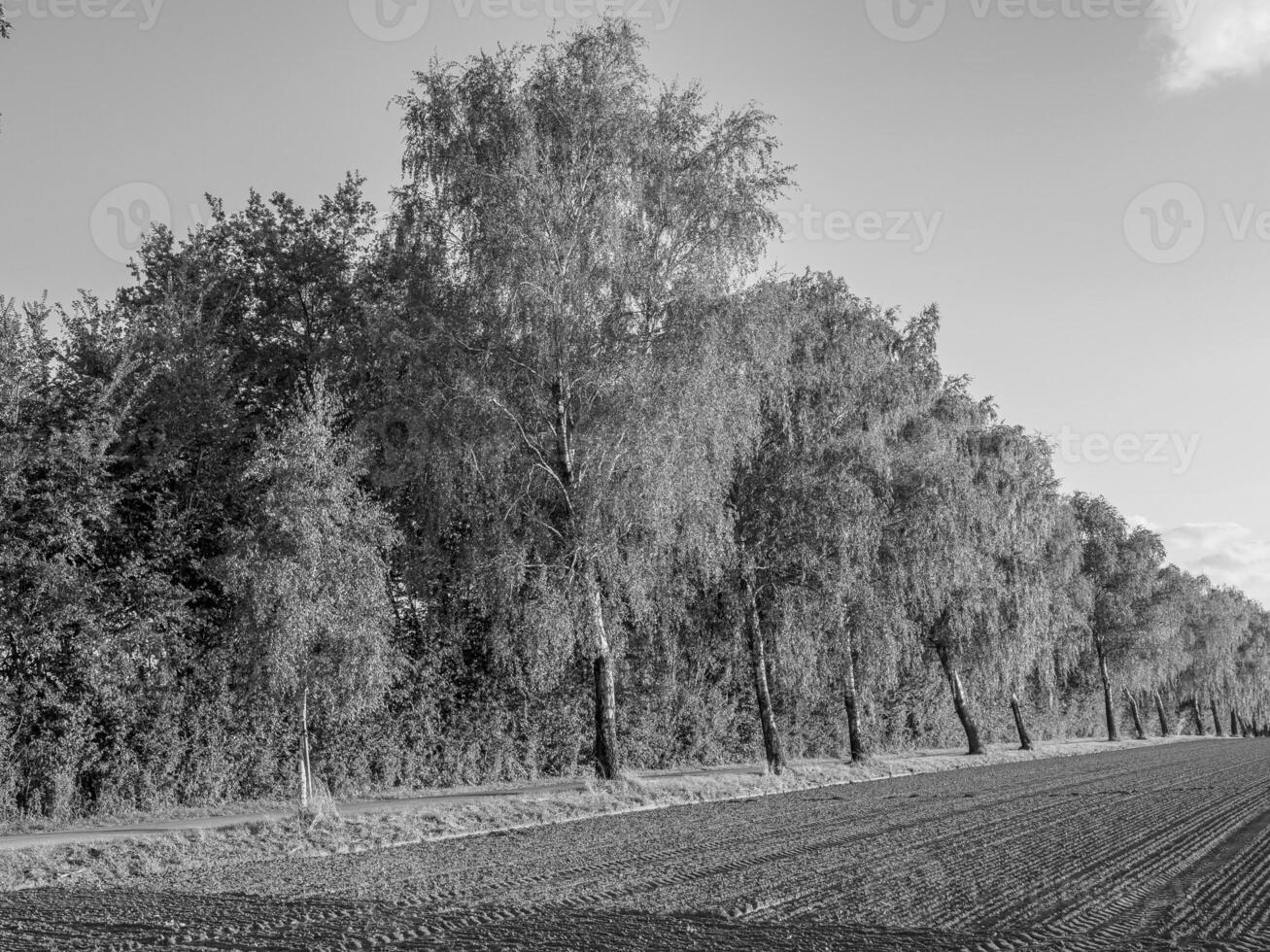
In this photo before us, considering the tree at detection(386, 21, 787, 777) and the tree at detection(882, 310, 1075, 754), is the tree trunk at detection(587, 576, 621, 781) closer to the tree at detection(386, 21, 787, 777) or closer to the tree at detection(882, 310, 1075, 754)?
the tree at detection(386, 21, 787, 777)

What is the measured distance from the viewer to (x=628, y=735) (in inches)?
942

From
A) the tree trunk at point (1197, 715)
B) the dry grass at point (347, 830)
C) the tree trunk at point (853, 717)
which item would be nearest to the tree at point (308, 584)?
the dry grass at point (347, 830)

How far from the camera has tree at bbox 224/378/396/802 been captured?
14.4m

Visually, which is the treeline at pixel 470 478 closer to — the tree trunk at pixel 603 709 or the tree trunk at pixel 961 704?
the tree trunk at pixel 603 709

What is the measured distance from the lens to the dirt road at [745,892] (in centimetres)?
675

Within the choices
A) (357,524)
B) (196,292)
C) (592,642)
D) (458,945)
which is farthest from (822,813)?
(196,292)

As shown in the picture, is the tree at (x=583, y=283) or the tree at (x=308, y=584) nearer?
the tree at (x=308, y=584)

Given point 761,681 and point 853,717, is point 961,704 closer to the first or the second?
point 853,717

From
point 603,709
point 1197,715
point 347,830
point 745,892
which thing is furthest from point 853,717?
point 1197,715

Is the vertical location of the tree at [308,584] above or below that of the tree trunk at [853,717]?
above

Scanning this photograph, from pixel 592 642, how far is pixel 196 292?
447 inches

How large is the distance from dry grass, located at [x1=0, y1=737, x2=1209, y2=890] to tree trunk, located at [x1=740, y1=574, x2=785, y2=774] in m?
0.61

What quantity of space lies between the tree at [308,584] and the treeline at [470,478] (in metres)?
0.05

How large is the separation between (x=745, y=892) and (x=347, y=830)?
22.4 ft
